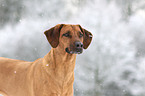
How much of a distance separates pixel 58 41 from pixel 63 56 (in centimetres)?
31

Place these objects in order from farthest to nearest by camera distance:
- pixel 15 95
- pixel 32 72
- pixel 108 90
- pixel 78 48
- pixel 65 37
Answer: pixel 108 90 → pixel 15 95 → pixel 32 72 → pixel 65 37 → pixel 78 48

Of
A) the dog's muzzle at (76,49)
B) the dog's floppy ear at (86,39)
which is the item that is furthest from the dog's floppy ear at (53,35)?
the dog's floppy ear at (86,39)

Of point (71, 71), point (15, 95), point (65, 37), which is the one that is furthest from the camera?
point (15, 95)

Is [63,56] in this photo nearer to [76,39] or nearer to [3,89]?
[76,39]

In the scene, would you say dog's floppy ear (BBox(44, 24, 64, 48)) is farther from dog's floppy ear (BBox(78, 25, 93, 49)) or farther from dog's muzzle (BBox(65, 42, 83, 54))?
dog's floppy ear (BBox(78, 25, 93, 49))

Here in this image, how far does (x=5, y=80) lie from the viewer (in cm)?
477

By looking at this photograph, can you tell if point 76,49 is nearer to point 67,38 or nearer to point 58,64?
point 67,38

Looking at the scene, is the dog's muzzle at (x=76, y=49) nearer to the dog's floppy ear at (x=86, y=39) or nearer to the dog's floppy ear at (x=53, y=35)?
the dog's floppy ear at (x=53, y=35)

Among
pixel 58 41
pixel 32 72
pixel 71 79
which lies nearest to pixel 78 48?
pixel 58 41

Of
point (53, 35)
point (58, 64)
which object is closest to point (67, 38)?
point (53, 35)

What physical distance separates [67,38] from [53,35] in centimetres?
32

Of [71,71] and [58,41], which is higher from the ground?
[58,41]

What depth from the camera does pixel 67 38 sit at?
11.8 ft

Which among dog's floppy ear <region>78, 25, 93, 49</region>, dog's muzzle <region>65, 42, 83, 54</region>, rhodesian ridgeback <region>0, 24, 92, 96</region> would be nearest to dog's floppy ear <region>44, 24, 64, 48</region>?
rhodesian ridgeback <region>0, 24, 92, 96</region>
